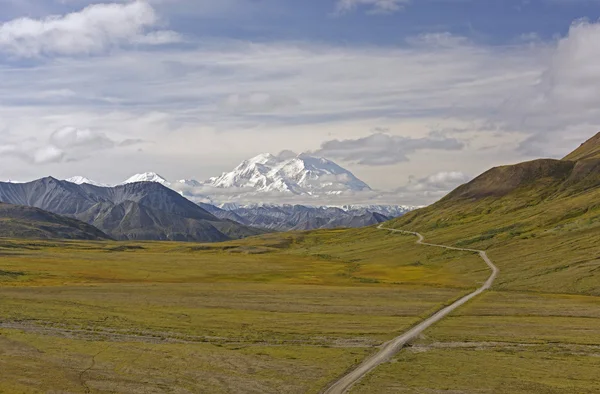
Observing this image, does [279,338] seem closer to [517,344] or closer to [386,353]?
[386,353]

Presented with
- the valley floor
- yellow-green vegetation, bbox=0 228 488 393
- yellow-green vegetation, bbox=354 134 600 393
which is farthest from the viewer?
yellow-green vegetation, bbox=0 228 488 393

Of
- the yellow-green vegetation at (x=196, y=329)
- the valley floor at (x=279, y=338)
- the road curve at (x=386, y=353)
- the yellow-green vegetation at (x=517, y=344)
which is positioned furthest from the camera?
the yellow-green vegetation at (x=196, y=329)

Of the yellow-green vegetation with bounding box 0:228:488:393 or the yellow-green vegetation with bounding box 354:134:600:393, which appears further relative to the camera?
the yellow-green vegetation with bounding box 0:228:488:393

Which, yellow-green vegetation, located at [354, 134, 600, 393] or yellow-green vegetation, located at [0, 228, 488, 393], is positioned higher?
yellow-green vegetation, located at [0, 228, 488, 393]

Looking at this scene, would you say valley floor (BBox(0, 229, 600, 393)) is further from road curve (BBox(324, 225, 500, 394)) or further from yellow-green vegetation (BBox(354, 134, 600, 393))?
road curve (BBox(324, 225, 500, 394))

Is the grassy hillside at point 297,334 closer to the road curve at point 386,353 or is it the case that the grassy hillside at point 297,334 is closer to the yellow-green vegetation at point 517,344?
the yellow-green vegetation at point 517,344

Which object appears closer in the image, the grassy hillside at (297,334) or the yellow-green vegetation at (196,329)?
the grassy hillside at (297,334)

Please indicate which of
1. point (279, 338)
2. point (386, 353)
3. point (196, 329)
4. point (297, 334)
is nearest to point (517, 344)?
point (386, 353)

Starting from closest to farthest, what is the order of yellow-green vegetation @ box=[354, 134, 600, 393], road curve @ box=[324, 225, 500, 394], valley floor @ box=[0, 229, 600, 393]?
road curve @ box=[324, 225, 500, 394], valley floor @ box=[0, 229, 600, 393], yellow-green vegetation @ box=[354, 134, 600, 393]

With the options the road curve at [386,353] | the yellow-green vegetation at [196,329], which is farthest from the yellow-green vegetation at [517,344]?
the yellow-green vegetation at [196,329]

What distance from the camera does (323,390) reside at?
50.6m

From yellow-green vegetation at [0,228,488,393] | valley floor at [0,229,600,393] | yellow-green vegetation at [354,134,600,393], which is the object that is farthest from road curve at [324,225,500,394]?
yellow-green vegetation at [0,228,488,393]

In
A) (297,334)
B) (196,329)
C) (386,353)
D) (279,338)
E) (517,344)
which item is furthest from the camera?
(196,329)

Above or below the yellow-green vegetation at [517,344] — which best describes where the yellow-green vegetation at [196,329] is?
above
